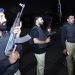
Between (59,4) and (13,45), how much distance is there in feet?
47.2

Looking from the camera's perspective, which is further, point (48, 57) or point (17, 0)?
point (17, 0)

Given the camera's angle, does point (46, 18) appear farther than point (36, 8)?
No

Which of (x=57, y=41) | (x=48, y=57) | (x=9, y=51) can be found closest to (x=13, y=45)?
(x=9, y=51)

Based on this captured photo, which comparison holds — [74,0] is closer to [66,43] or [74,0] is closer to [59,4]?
[59,4]

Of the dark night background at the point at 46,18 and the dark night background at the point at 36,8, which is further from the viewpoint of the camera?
the dark night background at the point at 36,8

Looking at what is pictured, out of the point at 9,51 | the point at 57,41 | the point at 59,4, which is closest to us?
the point at 9,51

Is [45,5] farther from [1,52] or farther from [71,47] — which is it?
[1,52]

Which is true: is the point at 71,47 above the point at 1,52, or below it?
below

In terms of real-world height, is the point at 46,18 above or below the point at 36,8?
below

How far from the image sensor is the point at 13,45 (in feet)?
12.3

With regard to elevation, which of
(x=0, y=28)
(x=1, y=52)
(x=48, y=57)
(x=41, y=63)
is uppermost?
(x=0, y=28)

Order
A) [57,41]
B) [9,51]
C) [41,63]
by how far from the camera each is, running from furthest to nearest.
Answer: [57,41] → [41,63] → [9,51]

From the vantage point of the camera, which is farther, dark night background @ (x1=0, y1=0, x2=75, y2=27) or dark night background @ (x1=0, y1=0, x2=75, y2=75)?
dark night background @ (x1=0, y1=0, x2=75, y2=27)

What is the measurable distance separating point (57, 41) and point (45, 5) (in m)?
7.54
